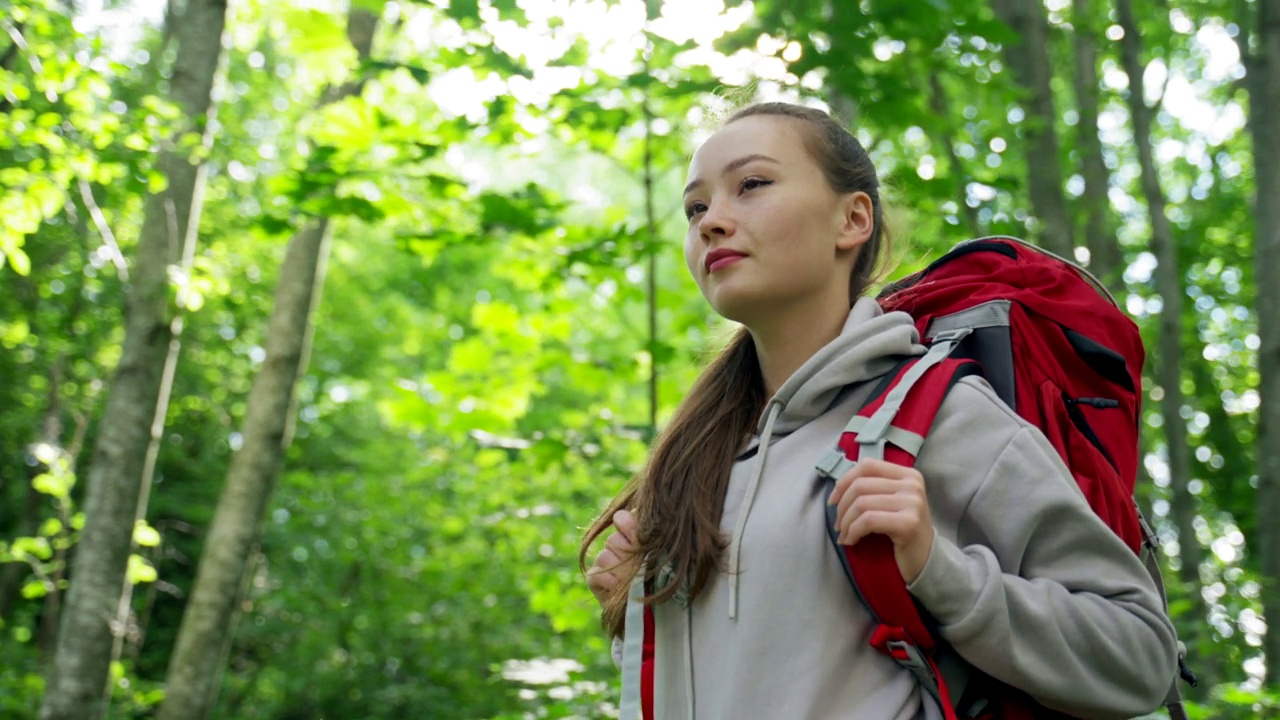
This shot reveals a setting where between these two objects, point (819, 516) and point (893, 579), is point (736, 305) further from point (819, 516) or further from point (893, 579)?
point (893, 579)

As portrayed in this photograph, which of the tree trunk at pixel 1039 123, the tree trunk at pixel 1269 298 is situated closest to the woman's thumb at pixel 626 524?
the tree trunk at pixel 1039 123

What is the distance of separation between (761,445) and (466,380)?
14.3ft

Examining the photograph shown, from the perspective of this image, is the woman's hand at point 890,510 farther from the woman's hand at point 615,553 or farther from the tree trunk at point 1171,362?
the tree trunk at point 1171,362

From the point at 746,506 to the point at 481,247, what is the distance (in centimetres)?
589

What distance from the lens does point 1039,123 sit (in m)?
5.21

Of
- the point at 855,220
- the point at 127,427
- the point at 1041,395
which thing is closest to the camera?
the point at 1041,395

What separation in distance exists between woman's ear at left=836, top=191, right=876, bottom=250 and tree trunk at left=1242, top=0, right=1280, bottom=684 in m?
3.62

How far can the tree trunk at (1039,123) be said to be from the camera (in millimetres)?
5090

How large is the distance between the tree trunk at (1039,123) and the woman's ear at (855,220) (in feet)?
11.0

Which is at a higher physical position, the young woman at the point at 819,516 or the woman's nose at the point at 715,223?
the woman's nose at the point at 715,223

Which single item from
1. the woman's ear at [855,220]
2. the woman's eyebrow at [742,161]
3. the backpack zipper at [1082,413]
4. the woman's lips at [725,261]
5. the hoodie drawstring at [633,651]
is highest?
the woman's eyebrow at [742,161]

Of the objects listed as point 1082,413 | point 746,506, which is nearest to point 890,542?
point 746,506

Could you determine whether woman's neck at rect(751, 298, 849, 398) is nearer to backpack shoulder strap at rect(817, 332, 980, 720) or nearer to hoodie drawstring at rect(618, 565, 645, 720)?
backpack shoulder strap at rect(817, 332, 980, 720)

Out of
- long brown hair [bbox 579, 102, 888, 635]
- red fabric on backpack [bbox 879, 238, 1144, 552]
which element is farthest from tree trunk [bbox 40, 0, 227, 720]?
red fabric on backpack [bbox 879, 238, 1144, 552]
